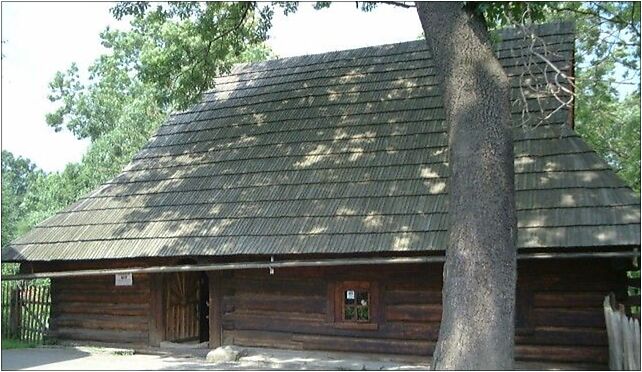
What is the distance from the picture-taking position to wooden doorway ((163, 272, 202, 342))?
1345 cm

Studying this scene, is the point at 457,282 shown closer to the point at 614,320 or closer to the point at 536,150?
the point at 614,320

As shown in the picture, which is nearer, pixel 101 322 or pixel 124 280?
pixel 124 280

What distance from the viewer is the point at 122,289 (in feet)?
43.4

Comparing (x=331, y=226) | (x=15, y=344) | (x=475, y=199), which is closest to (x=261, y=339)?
(x=331, y=226)

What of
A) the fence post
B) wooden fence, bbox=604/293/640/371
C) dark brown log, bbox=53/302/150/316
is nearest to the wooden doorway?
dark brown log, bbox=53/302/150/316

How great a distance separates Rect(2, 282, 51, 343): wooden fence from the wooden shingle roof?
1.80 metres

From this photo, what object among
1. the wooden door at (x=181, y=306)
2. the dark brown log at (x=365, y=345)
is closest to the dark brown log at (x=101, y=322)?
the wooden door at (x=181, y=306)

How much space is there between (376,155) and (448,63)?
4641mm

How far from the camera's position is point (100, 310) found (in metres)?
13.4

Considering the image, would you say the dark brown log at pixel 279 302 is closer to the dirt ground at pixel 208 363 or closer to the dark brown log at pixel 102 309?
the dirt ground at pixel 208 363

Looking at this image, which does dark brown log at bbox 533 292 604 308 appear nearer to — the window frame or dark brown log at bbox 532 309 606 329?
dark brown log at bbox 532 309 606 329

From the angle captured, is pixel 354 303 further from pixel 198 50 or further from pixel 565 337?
pixel 198 50

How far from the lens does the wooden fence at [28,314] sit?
14.4 m

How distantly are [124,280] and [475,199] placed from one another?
25.2ft
